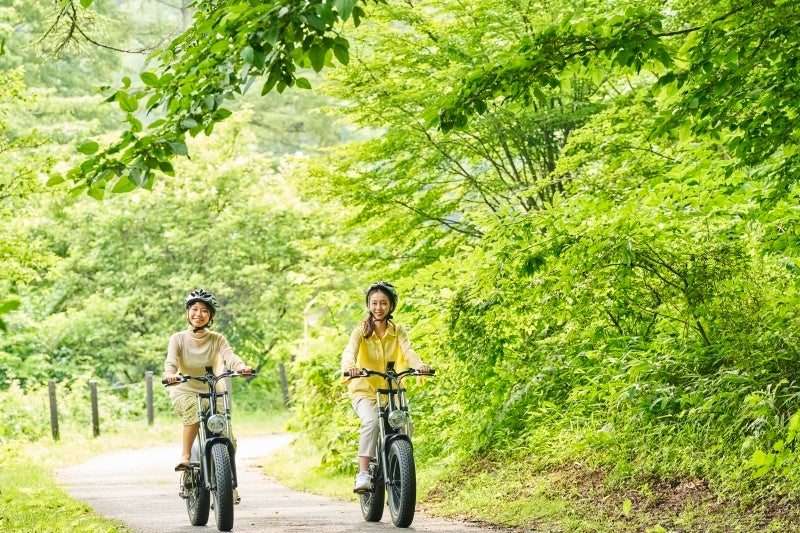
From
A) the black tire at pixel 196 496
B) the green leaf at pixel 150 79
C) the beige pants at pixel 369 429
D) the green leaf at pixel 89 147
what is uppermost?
the green leaf at pixel 150 79

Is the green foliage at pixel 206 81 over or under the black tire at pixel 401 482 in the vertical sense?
over

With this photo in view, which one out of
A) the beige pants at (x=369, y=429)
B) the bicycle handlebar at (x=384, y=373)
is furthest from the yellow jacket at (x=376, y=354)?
the bicycle handlebar at (x=384, y=373)

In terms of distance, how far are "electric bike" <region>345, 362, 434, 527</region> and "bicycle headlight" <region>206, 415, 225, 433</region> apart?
1053 millimetres

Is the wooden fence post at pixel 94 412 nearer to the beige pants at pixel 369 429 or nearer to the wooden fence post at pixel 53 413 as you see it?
the wooden fence post at pixel 53 413

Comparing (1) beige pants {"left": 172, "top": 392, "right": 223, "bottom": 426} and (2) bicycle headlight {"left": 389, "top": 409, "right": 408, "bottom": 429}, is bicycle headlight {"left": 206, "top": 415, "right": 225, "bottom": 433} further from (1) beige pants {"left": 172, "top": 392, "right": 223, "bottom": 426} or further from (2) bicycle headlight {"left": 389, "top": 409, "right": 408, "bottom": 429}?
(2) bicycle headlight {"left": 389, "top": 409, "right": 408, "bottom": 429}

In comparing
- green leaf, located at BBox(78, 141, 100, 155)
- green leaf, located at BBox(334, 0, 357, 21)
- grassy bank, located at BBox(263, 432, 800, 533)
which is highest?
green leaf, located at BBox(334, 0, 357, 21)

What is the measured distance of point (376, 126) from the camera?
13.5 metres

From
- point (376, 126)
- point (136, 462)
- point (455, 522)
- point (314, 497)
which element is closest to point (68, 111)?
point (136, 462)

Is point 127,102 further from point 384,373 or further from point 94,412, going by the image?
point 94,412

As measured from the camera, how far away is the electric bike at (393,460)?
309 inches

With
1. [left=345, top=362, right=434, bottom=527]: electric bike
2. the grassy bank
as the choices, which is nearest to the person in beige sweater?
[left=345, top=362, right=434, bottom=527]: electric bike

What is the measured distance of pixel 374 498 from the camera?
8352mm

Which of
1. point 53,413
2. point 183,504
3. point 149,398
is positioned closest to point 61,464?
point 53,413

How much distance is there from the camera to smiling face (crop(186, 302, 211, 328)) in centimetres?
864
